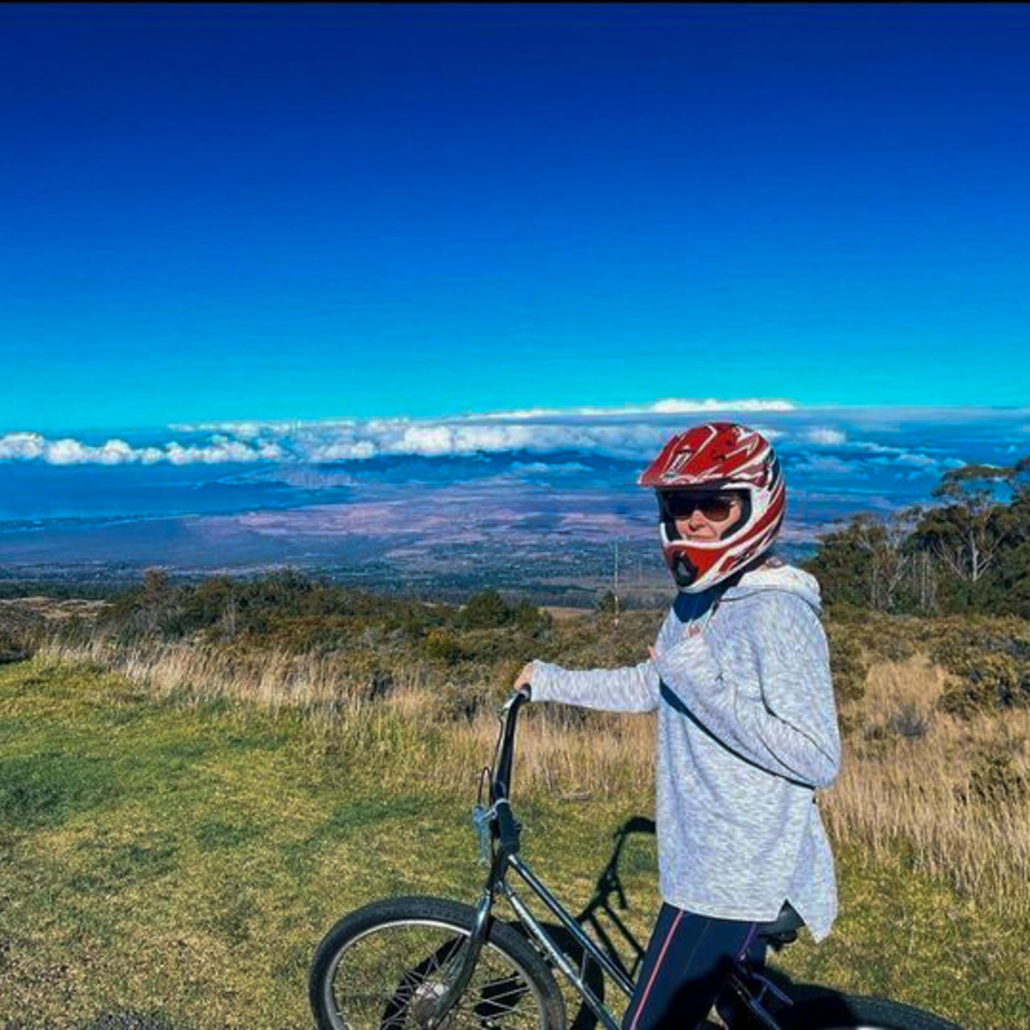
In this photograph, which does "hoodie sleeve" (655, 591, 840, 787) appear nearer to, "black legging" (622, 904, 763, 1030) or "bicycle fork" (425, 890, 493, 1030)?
"black legging" (622, 904, 763, 1030)

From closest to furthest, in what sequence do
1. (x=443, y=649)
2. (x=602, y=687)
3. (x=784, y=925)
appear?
(x=784, y=925) → (x=602, y=687) → (x=443, y=649)

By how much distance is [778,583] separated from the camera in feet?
7.04

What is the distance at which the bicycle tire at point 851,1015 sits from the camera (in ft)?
7.23

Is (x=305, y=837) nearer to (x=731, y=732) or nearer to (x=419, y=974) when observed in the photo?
(x=419, y=974)

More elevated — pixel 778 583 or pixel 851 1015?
pixel 778 583

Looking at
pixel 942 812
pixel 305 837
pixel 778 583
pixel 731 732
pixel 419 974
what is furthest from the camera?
pixel 942 812

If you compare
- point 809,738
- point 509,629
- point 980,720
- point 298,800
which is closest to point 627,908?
point 298,800

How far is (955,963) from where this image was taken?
4266 millimetres

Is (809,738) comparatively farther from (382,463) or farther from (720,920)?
(382,463)

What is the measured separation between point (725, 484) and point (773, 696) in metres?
0.48

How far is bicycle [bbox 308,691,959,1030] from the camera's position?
278 cm

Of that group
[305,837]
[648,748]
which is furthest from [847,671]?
[305,837]

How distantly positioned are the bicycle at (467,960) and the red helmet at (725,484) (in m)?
0.72

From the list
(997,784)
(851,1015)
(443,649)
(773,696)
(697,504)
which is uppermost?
(697,504)
